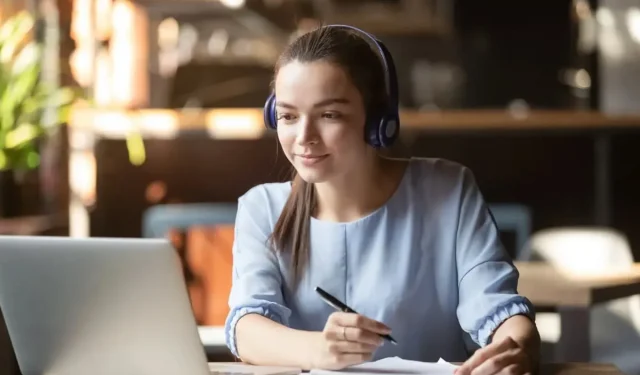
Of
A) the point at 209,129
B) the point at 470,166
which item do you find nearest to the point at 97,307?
the point at 209,129

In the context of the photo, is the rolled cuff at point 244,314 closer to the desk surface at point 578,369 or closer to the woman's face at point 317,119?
the woman's face at point 317,119

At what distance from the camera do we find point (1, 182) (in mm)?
3459

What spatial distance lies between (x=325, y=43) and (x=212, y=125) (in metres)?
2.07

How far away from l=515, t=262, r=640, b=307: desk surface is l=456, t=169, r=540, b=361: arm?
14.9 inches

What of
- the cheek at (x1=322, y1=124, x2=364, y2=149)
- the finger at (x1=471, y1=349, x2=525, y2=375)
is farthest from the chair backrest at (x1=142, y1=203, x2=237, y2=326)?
the finger at (x1=471, y1=349, x2=525, y2=375)

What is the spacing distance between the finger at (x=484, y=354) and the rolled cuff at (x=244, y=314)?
1.12 feet

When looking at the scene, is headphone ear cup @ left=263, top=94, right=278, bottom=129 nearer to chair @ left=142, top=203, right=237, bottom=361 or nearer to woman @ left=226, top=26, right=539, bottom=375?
woman @ left=226, top=26, right=539, bottom=375

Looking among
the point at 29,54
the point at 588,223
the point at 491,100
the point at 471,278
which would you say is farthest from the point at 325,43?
the point at 491,100

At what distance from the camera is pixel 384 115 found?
1477mm

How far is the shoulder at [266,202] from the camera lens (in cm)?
158

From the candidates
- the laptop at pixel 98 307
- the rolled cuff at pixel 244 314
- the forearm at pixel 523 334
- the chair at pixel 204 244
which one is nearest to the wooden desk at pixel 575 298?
the forearm at pixel 523 334

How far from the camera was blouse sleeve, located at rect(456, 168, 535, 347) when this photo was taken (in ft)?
4.63

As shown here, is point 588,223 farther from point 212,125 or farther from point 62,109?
point 62,109

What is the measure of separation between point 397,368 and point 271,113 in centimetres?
46
